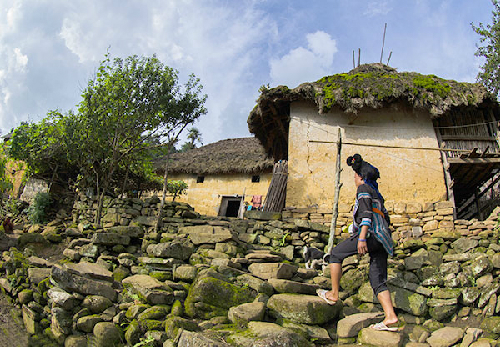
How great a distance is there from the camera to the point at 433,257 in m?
6.00

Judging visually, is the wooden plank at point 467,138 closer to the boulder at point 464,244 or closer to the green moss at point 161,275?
the boulder at point 464,244

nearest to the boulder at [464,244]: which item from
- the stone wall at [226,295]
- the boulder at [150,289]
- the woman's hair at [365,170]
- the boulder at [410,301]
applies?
the stone wall at [226,295]

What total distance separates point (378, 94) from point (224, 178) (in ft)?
27.9

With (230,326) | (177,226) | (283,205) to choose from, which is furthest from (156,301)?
(283,205)

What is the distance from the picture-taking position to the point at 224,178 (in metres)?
15.7

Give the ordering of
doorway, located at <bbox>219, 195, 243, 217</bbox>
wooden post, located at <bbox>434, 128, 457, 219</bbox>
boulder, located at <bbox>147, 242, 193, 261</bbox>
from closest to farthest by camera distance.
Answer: boulder, located at <bbox>147, 242, 193, 261</bbox>, wooden post, located at <bbox>434, 128, 457, 219</bbox>, doorway, located at <bbox>219, 195, 243, 217</bbox>

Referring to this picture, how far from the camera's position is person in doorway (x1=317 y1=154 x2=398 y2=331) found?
3580 millimetres

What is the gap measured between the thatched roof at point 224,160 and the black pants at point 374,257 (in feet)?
33.5

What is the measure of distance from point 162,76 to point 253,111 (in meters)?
2.82

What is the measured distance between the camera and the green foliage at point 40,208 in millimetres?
10281

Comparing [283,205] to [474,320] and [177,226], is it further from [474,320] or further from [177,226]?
[474,320]

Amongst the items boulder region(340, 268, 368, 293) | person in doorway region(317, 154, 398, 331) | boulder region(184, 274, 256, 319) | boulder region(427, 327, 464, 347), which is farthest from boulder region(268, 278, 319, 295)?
boulder region(427, 327, 464, 347)

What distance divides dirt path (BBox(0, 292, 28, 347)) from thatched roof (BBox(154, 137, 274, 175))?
407 inches

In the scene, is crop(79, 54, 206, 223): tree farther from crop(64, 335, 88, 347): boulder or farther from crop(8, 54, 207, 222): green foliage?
crop(64, 335, 88, 347): boulder
